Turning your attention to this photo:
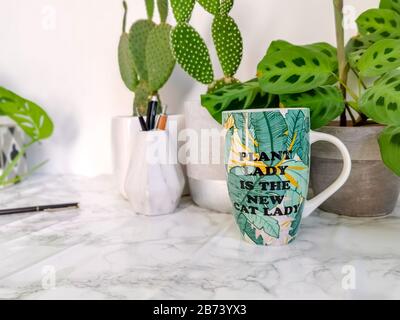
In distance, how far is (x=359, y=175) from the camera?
48cm

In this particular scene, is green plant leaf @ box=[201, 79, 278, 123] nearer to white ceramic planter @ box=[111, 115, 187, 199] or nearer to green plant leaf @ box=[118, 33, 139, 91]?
white ceramic planter @ box=[111, 115, 187, 199]

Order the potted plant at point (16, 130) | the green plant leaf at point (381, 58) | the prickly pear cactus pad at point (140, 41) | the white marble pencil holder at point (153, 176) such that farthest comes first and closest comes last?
the potted plant at point (16, 130)
the prickly pear cactus pad at point (140, 41)
the white marble pencil holder at point (153, 176)
the green plant leaf at point (381, 58)

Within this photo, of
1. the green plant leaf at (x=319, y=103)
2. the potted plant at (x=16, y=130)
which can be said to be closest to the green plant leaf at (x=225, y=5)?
the green plant leaf at (x=319, y=103)

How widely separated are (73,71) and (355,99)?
0.66 m

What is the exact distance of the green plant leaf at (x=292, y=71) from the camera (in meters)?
0.43

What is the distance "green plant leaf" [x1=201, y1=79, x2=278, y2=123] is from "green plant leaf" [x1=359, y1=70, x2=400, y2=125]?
124 mm

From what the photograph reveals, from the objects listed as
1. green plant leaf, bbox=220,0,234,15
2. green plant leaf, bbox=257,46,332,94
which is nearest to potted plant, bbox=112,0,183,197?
green plant leaf, bbox=220,0,234,15

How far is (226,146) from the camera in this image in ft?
1.39

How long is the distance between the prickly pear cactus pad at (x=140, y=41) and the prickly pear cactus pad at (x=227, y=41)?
159mm

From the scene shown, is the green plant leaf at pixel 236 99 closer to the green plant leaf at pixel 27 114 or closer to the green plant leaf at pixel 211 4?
the green plant leaf at pixel 211 4

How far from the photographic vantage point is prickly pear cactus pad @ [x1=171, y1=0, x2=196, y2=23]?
0.56 m
